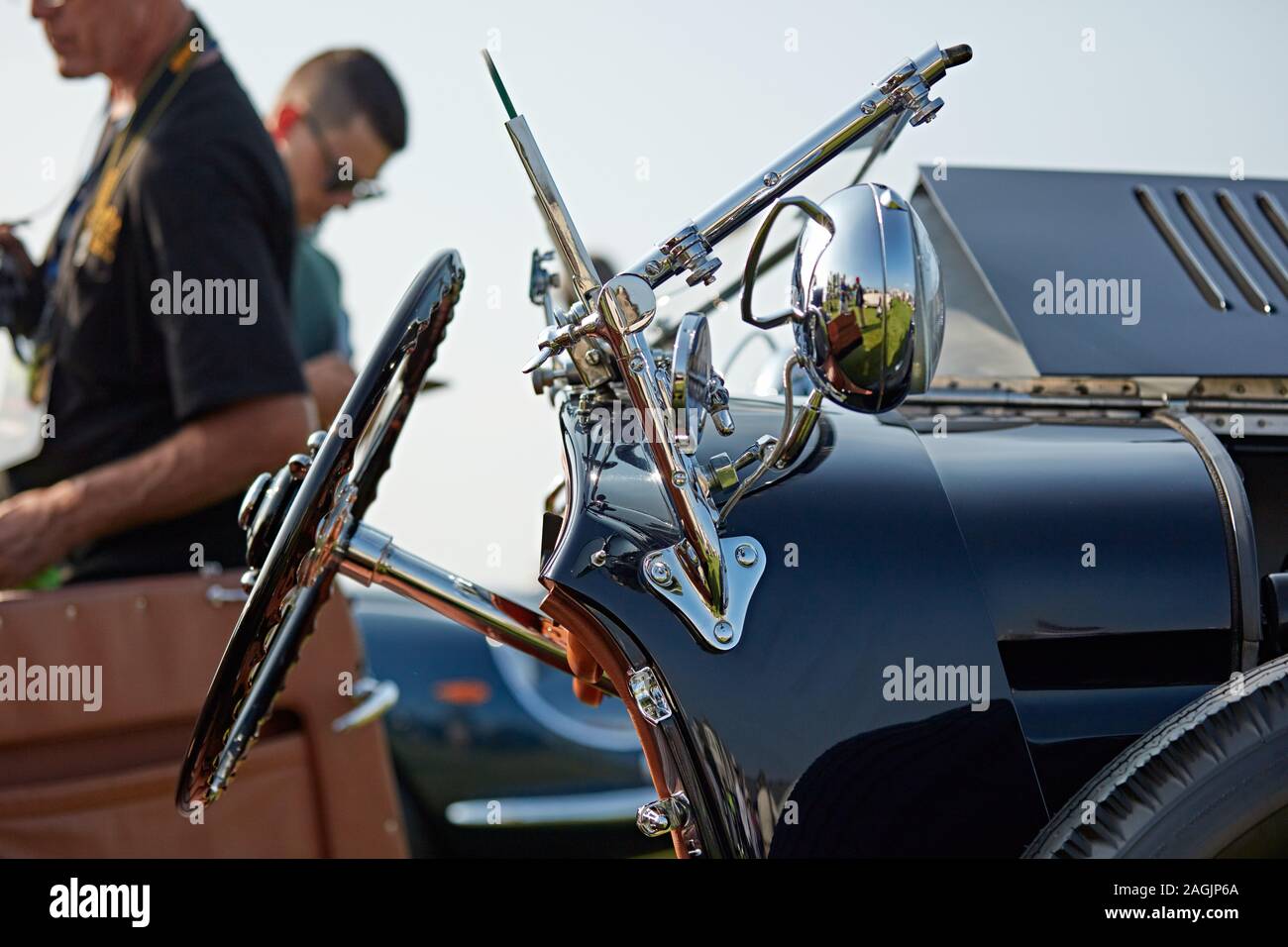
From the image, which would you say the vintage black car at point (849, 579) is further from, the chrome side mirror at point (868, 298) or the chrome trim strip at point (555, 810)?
the chrome trim strip at point (555, 810)

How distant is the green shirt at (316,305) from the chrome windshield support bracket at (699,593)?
8.54ft

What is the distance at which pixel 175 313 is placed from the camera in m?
2.46

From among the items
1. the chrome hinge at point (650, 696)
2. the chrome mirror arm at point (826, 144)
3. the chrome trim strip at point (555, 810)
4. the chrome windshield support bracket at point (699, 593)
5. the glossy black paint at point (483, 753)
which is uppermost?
the chrome mirror arm at point (826, 144)

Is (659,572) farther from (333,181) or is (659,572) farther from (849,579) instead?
(333,181)

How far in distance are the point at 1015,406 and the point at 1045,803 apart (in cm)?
69

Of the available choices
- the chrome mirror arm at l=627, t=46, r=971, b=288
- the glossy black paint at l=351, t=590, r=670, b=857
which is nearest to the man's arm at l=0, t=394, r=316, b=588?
the chrome mirror arm at l=627, t=46, r=971, b=288

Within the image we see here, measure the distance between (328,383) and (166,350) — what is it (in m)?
0.95

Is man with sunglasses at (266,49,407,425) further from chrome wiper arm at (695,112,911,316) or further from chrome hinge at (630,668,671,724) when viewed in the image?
chrome hinge at (630,668,671,724)

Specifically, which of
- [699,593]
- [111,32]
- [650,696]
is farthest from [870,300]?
[111,32]

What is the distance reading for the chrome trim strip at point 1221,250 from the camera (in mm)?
2002

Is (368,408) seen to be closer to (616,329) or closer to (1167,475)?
(616,329)

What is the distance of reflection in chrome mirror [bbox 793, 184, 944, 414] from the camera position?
1.25 metres

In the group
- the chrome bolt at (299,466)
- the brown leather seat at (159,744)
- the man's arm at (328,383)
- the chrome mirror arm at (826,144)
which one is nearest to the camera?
the chrome mirror arm at (826,144)

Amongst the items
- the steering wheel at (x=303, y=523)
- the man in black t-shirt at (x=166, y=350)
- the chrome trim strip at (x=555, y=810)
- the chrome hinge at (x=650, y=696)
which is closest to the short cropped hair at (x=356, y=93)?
the man in black t-shirt at (x=166, y=350)
